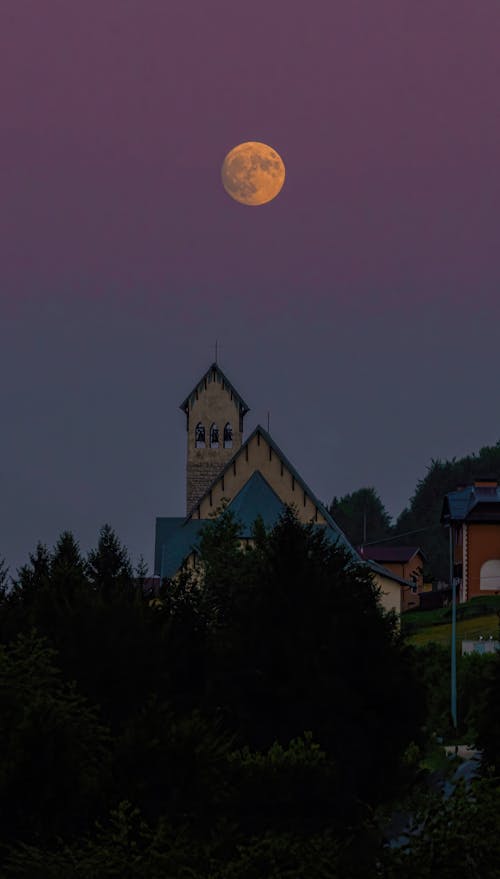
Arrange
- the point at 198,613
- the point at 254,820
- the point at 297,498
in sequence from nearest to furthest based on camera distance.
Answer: the point at 254,820 < the point at 198,613 < the point at 297,498

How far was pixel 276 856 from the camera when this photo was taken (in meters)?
24.0

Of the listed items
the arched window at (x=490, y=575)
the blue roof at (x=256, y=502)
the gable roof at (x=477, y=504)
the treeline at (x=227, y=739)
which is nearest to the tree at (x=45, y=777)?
the treeline at (x=227, y=739)

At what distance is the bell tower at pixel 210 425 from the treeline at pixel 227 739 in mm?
80991

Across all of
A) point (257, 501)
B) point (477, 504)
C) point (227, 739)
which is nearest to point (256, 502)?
point (257, 501)

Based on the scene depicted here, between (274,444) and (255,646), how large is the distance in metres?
55.3

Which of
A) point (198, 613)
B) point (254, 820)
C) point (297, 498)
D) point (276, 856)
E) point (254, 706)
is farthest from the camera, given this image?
point (297, 498)

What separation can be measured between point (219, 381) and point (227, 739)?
314 feet

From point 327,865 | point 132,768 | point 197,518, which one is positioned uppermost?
point 197,518

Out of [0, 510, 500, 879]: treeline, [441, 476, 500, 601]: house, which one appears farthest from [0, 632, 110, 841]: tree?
[441, 476, 500, 601]: house

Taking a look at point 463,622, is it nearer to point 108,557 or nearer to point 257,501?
point 257,501

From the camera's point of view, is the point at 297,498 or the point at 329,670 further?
the point at 297,498

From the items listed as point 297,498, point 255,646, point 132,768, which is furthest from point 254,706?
point 297,498

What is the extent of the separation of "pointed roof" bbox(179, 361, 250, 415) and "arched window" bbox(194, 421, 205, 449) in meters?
2.26

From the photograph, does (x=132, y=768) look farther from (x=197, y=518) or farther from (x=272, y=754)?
(x=197, y=518)
